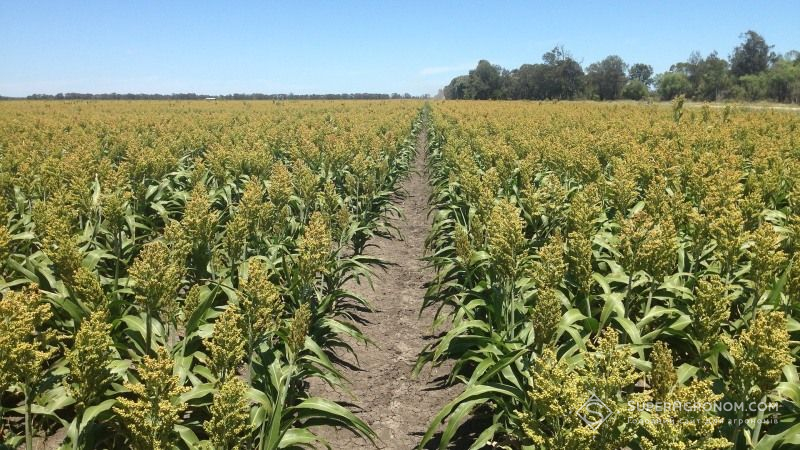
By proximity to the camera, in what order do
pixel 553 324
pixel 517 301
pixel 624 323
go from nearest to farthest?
pixel 553 324, pixel 624 323, pixel 517 301

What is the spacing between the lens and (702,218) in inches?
177

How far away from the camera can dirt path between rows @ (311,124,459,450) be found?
448 cm

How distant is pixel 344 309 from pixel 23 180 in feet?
14.4

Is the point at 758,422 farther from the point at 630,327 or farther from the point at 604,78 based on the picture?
the point at 604,78

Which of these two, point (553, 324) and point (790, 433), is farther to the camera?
point (553, 324)

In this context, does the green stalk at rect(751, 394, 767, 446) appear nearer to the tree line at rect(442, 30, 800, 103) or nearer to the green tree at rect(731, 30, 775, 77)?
the tree line at rect(442, 30, 800, 103)

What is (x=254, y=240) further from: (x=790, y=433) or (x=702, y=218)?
(x=790, y=433)

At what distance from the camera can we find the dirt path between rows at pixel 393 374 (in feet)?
14.7

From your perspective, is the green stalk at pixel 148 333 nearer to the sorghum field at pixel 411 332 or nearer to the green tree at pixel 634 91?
the sorghum field at pixel 411 332

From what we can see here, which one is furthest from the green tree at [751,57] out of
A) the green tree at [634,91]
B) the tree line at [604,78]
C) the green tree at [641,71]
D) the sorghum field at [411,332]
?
the sorghum field at [411,332]

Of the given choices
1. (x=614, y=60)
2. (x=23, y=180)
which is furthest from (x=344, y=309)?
(x=614, y=60)

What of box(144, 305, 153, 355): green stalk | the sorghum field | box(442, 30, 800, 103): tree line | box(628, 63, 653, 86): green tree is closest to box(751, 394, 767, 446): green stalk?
the sorghum field

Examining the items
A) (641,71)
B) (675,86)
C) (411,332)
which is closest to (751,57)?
(675,86)

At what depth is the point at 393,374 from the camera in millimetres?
5480
